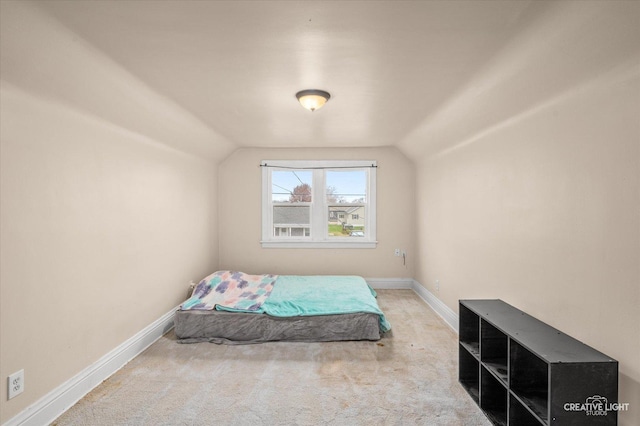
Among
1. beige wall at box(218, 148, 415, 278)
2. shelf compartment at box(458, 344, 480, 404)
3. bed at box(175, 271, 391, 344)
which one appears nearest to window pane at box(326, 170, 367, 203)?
beige wall at box(218, 148, 415, 278)

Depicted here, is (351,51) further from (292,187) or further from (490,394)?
(292,187)

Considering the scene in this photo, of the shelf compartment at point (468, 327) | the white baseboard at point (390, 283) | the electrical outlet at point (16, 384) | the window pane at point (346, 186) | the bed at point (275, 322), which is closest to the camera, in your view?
the electrical outlet at point (16, 384)

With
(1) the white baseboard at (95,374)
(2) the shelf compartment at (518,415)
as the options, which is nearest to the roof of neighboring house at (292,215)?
(1) the white baseboard at (95,374)

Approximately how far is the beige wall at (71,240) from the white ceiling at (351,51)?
0.53 m

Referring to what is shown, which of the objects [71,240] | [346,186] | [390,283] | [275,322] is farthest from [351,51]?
[390,283]

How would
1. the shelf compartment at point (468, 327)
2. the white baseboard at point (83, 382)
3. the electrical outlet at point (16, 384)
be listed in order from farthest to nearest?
1. the shelf compartment at point (468, 327)
2. the white baseboard at point (83, 382)
3. the electrical outlet at point (16, 384)

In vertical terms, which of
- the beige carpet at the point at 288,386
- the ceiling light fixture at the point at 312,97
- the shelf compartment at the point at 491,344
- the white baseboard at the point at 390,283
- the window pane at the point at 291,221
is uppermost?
the ceiling light fixture at the point at 312,97

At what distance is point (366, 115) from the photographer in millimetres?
3496

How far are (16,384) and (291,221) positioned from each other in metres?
3.94

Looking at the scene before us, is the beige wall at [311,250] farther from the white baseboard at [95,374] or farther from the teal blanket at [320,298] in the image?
the white baseboard at [95,374]

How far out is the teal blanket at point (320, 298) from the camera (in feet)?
11.8

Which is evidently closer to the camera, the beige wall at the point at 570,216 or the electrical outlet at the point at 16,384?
the beige wall at the point at 570,216

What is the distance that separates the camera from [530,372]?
200cm

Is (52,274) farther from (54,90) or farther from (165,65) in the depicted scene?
(165,65)
